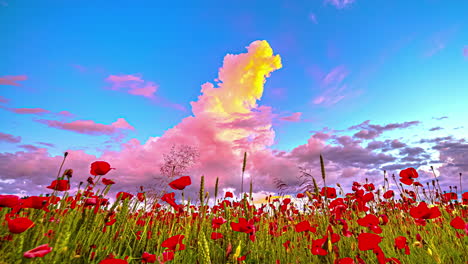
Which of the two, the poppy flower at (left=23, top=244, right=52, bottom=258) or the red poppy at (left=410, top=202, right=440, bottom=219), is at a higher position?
the red poppy at (left=410, top=202, right=440, bottom=219)

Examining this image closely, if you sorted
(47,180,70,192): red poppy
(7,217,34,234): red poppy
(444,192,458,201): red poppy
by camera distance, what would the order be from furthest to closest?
(444,192,458,201): red poppy, (47,180,70,192): red poppy, (7,217,34,234): red poppy

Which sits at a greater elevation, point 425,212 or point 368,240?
point 425,212

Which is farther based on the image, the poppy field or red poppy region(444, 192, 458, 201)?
red poppy region(444, 192, 458, 201)

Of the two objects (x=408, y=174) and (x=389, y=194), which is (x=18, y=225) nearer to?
(x=408, y=174)

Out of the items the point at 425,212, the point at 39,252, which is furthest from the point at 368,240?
the point at 39,252

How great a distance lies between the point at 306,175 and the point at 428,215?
1698 mm

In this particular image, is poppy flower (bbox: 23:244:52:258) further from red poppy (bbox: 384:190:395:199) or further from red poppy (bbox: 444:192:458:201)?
red poppy (bbox: 444:192:458:201)

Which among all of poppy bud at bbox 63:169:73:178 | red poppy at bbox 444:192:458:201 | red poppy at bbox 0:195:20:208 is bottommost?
red poppy at bbox 0:195:20:208

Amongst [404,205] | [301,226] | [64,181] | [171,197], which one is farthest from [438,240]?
A: [64,181]

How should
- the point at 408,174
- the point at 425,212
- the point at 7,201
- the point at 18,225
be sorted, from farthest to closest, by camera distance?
the point at 408,174
the point at 425,212
the point at 7,201
the point at 18,225

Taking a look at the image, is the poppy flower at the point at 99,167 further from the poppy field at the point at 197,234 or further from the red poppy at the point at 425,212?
the red poppy at the point at 425,212

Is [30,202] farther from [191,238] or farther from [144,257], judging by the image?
[191,238]

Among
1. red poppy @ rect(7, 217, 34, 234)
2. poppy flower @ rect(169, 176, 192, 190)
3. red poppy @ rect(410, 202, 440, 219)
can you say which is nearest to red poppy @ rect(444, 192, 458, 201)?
red poppy @ rect(410, 202, 440, 219)

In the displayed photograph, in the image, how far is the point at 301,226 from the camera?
3150 millimetres
